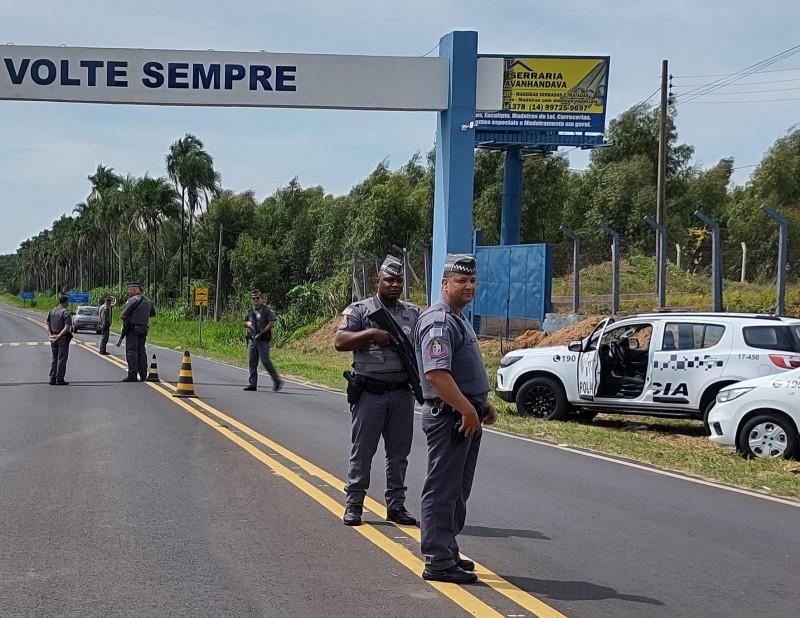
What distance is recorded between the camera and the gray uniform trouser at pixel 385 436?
698 centimetres

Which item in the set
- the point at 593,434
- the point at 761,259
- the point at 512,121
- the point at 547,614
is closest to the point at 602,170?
the point at 512,121

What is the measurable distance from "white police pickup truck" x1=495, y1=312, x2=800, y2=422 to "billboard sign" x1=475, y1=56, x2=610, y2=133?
726 inches

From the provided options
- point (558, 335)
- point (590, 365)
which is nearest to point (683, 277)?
point (558, 335)

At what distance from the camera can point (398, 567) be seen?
19.8 ft

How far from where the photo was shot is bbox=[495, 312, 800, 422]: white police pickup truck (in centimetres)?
1318

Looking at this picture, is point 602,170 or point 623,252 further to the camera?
point 602,170

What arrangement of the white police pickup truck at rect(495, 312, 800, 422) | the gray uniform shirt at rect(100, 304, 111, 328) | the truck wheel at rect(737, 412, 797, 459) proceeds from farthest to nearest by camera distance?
the gray uniform shirt at rect(100, 304, 111, 328) < the white police pickup truck at rect(495, 312, 800, 422) < the truck wheel at rect(737, 412, 797, 459)

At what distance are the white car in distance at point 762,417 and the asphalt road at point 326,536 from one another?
1.49 metres

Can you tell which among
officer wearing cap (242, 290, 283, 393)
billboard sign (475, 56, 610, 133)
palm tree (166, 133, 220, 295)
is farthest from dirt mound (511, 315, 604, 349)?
palm tree (166, 133, 220, 295)

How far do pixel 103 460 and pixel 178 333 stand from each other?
49.9 meters

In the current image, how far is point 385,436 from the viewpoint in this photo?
23.4 feet

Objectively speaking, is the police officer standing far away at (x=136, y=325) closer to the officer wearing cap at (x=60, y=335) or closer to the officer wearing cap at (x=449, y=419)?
the officer wearing cap at (x=60, y=335)

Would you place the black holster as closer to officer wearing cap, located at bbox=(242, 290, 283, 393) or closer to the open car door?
the open car door

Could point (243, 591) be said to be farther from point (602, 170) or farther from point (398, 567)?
point (602, 170)
